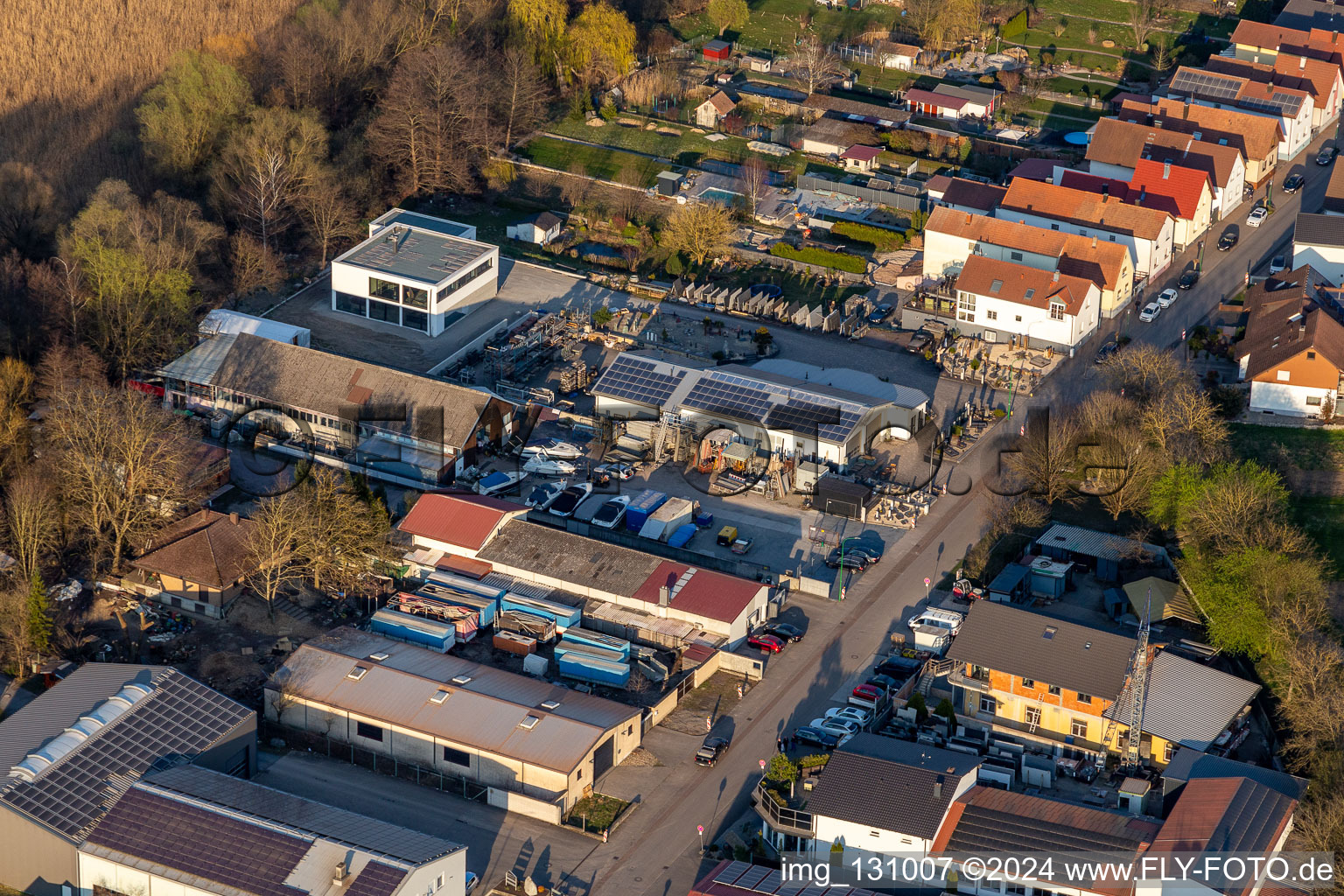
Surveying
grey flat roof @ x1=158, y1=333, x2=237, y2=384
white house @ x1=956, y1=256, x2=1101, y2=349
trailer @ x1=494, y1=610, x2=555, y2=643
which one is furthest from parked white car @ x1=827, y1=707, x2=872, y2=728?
grey flat roof @ x1=158, y1=333, x2=237, y2=384

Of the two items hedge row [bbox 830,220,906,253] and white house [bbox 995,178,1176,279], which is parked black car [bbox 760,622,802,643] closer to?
white house [bbox 995,178,1176,279]

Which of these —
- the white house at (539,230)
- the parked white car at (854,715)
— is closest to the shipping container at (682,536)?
the parked white car at (854,715)

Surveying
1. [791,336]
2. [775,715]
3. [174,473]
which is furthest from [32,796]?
[791,336]

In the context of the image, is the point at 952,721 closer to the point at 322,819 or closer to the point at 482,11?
the point at 322,819

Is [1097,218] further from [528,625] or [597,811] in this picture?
[597,811]

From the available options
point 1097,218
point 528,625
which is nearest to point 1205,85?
point 1097,218

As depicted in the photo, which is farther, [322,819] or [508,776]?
[508,776]

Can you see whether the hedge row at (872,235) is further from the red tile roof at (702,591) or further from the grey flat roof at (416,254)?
the red tile roof at (702,591)
